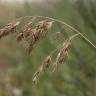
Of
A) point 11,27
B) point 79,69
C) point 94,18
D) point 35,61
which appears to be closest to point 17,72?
point 35,61

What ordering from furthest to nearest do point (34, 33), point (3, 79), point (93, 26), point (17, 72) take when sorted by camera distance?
point (3, 79) → point (17, 72) → point (93, 26) → point (34, 33)

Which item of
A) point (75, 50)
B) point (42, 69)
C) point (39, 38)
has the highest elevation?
point (39, 38)

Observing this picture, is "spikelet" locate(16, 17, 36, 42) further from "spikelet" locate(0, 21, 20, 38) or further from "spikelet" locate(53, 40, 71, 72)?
"spikelet" locate(53, 40, 71, 72)

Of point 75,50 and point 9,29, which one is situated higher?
point 9,29

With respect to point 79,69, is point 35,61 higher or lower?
lower

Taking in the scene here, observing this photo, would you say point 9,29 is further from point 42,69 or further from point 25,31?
point 42,69

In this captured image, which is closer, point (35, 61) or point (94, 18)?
point (94, 18)

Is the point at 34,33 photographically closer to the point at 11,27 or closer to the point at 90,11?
the point at 11,27

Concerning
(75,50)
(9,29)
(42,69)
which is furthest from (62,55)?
(75,50)

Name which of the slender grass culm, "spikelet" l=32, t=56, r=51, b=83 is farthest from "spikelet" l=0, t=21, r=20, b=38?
"spikelet" l=32, t=56, r=51, b=83
